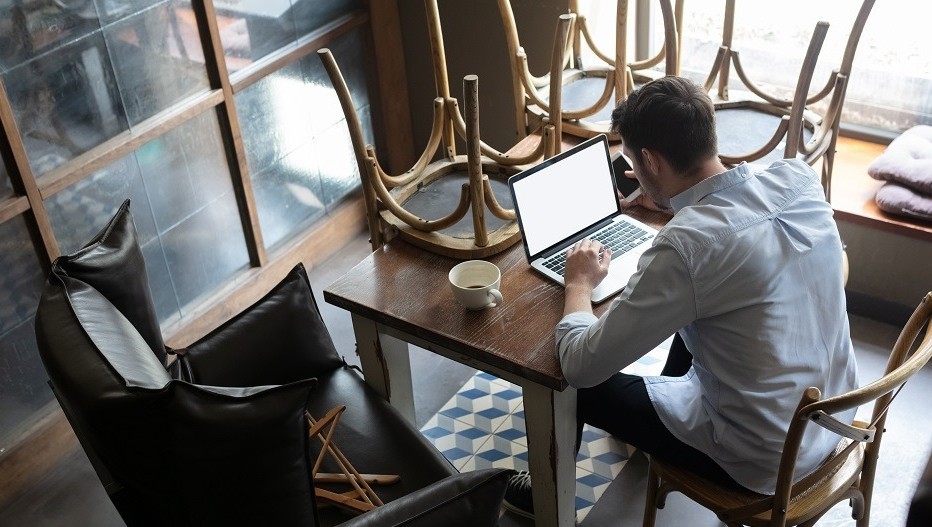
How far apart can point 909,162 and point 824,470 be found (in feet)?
5.12

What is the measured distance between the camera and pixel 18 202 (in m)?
2.48

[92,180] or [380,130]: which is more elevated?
[92,180]

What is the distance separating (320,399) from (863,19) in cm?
163

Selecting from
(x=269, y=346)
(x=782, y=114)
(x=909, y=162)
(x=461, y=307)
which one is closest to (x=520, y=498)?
(x=461, y=307)

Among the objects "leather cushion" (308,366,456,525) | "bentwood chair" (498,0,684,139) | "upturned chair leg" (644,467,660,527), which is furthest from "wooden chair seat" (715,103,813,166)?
"leather cushion" (308,366,456,525)

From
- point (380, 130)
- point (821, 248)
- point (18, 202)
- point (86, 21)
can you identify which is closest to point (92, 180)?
point (18, 202)

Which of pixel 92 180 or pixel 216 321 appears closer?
pixel 92 180

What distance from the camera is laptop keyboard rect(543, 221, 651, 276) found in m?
2.15

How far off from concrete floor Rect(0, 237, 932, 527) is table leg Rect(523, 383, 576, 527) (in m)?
0.29

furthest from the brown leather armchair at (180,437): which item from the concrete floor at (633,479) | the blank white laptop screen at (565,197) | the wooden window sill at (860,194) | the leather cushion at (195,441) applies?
the wooden window sill at (860,194)

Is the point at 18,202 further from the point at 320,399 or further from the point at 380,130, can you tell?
the point at 380,130

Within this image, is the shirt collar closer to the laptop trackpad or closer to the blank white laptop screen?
the laptop trackpad

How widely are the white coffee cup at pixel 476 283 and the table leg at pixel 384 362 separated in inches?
8.9

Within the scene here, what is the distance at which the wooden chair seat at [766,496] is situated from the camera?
183 centimetres
